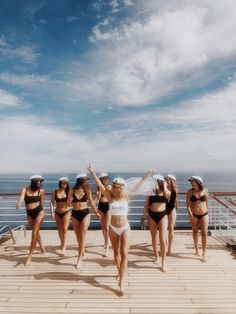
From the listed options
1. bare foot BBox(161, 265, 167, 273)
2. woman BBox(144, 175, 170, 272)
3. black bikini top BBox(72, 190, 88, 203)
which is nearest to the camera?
bare foot BBox(161, 265, 167, 273)

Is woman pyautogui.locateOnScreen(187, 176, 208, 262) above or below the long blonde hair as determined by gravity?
below

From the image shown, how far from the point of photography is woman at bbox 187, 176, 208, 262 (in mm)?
6656

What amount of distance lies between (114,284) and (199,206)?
2631 mm

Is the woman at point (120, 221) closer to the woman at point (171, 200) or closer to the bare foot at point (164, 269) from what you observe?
the bare foot at point (164, 269)

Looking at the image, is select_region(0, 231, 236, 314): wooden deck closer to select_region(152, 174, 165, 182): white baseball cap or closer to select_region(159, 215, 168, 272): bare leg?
select_region(159, 215, 168, 272): bare leg

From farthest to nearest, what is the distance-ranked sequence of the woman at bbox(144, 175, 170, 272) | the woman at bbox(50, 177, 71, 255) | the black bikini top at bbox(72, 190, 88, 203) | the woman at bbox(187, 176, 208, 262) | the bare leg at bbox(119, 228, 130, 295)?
the woman at bbox(50, 177, 71, 255) < the woman at bbox(187, 176, 208, 262) < the black bikini top at bbox(72, 190, 88, 203) < the woman at bbox(144, 175, 170, 272) < the bare leg at bbox(119, 228, 130, 295)

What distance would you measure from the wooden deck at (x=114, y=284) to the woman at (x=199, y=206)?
653mm

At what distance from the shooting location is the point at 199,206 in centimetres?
672

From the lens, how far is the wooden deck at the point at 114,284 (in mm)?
4340

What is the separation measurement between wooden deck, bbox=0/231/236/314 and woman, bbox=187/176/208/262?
0.65 m

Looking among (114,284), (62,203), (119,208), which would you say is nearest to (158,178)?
(119,208)

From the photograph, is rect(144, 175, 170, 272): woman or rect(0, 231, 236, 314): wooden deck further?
rect(144, 175, 170, 272): woman

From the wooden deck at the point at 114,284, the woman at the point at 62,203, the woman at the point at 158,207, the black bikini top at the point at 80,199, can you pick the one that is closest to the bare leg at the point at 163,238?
the woman at the point at 158,207

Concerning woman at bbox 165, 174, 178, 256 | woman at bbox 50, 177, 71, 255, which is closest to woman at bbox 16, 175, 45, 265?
woman at bbox 50, 177, 71, 255
